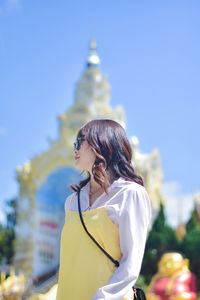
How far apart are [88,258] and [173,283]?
6.93 meters

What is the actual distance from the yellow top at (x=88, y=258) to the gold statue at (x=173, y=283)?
6637 mm

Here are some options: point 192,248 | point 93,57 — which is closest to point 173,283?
point 192,248

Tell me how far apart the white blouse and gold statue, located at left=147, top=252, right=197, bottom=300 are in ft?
21.9

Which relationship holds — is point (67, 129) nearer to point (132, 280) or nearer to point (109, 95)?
point (109, 95)

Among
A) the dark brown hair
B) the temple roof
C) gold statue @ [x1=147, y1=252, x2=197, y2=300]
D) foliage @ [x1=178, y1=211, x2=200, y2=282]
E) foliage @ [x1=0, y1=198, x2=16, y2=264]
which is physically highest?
the temple roof

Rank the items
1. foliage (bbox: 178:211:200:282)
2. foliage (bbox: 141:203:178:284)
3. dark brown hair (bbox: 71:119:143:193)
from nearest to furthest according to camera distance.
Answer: dark brown hair (bbox: 71:119:143:193)
foliage (bbox: 178:211:200:282)
foliage (bbox: 141:203:178:284)

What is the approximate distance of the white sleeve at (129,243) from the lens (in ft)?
5.00

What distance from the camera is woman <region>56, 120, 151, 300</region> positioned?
1.58 m

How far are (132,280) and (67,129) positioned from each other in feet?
45.1

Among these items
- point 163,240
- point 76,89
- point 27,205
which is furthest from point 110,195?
point 76,89

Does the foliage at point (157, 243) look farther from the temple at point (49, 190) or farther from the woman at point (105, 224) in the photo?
the woman at point (105, 224)

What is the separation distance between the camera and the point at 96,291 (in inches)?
62.2

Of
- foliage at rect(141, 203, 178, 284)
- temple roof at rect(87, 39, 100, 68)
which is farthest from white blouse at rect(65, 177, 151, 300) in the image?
temple roof at rect(87, 39, 100, 68)

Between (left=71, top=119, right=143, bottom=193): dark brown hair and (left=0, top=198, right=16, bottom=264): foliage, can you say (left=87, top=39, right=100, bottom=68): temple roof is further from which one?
(left=71, top=119, right=143, bottom=193): dark brown hair
